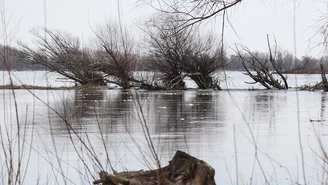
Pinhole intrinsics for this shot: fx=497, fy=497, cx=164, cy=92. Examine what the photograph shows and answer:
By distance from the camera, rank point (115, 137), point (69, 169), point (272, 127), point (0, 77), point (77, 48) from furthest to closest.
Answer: point (77, 48)
point (272, 127)
point (115, 137)
point (69, 169)
point (0, 77)

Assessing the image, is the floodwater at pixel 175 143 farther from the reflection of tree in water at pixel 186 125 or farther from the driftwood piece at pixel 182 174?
the driftwood piece at pixel 182 174

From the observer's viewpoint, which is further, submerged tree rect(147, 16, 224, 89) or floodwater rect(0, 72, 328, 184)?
submerged tree rect(147, 16, 224, 89)

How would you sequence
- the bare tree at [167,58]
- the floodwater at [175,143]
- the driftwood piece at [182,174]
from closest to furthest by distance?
the driftwood piece at [182,174], the floodwater at [175,143], the bare tree at [167,58]

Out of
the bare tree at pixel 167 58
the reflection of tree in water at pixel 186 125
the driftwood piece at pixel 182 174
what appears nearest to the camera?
the driftwood piece at pixel 182 174

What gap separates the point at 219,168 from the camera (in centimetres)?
673

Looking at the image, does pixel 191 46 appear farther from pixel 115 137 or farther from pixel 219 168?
pixel 219 168

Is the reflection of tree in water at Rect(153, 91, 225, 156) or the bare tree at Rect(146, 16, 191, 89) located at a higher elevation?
the bare tree at Rect(146, 16, 191, 89)

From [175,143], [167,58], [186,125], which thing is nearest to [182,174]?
[175,143]

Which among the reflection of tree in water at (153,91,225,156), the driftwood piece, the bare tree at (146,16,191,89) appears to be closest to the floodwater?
the reflection of tree in water at (153,91,225,156)

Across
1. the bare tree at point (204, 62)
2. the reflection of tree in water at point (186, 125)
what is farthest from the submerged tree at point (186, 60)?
the reflection of tree in water at point (186, 125)

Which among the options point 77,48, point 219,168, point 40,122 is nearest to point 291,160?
point 219,168

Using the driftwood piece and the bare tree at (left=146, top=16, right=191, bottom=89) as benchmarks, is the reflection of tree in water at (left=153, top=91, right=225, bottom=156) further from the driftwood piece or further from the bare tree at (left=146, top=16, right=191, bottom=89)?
the bare tree at (left=146, top=16, right=191, bottom=89)

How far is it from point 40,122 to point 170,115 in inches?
155

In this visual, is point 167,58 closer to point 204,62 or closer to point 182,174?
point 204,62
